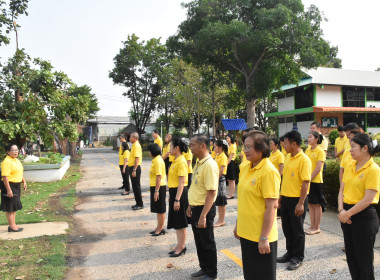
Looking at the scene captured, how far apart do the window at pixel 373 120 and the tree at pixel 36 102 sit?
25.7 m

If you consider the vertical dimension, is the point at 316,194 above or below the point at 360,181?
below

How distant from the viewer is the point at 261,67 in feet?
68.2

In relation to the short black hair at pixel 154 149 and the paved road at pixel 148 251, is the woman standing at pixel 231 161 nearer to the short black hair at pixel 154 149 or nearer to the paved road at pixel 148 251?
the paved road at pixel 148 251

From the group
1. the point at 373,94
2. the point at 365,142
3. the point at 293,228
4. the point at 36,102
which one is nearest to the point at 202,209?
the point at 293,228

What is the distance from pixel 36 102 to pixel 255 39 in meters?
11.9

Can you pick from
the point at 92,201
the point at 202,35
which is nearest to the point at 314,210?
the point at 92,201

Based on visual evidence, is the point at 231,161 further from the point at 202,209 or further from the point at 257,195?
the point at 257,195

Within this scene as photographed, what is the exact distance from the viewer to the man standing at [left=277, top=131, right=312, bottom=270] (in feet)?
13.7

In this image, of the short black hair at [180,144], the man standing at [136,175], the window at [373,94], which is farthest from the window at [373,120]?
the short black hair at [180,144]

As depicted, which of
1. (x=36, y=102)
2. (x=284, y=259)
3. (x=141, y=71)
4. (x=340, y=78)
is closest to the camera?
(x=284, y=259)

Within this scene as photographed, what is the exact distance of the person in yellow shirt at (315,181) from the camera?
17.1ft

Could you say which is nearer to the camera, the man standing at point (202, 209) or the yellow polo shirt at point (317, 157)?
the man standing at point (202, 209)

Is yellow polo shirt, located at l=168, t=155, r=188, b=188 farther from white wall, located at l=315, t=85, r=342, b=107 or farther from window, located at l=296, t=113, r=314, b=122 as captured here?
window, located at l=296, t=113, r=314, b=122

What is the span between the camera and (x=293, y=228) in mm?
4254
